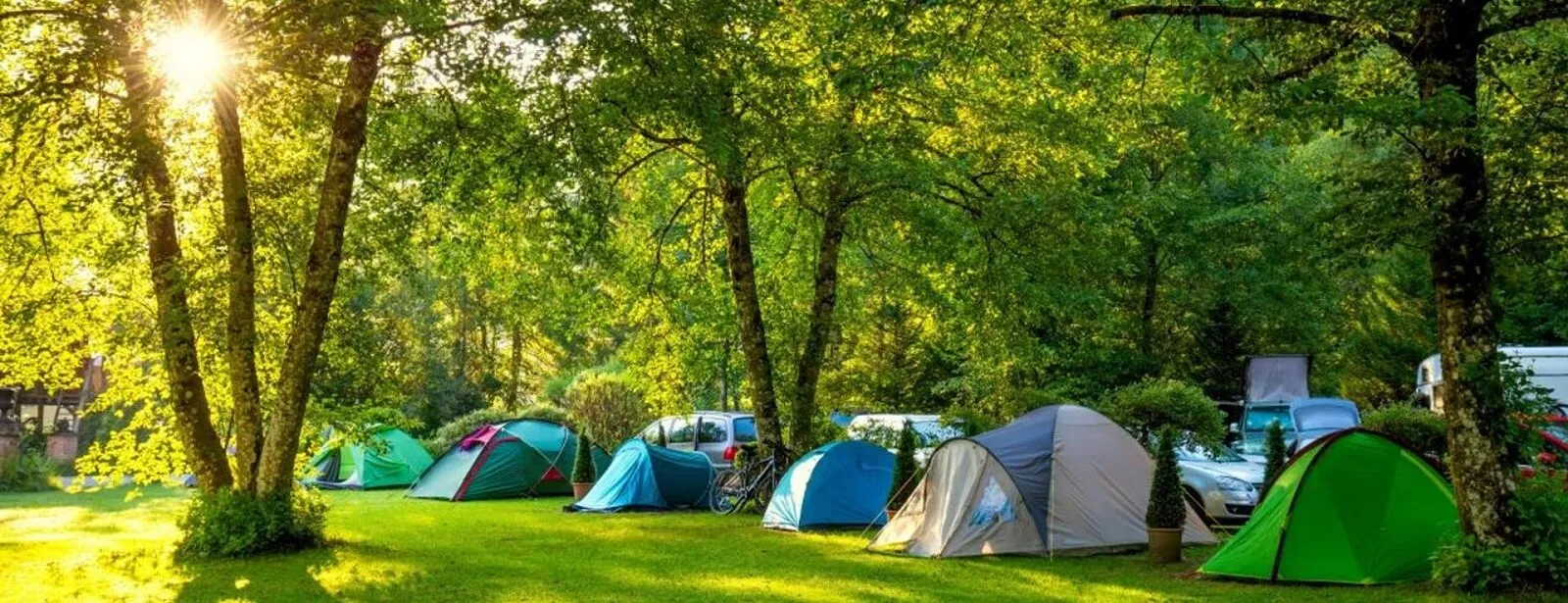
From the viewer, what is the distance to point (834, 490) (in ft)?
51.8

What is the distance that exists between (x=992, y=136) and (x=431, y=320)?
30.3 metres

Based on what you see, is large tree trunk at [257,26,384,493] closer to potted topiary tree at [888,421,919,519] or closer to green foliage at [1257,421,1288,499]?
potted topiary tree at [888,421,919,519]

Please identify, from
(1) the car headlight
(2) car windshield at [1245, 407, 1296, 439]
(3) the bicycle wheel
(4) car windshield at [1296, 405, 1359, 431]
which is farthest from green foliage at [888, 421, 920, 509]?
(2) car windshield at [1245, 407, 1296, 439]

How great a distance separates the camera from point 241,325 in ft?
42.9

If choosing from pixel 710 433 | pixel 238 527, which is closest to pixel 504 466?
pixel 710 433

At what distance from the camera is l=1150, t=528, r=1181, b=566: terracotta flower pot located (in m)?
11.6

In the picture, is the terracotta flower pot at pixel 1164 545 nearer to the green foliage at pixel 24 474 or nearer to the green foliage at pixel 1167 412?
the green foliage at pixel 1167 412

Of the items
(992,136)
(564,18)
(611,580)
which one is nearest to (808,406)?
(992,136)

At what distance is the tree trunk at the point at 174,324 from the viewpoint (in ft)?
40.2

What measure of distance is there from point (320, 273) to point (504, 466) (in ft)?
34.5

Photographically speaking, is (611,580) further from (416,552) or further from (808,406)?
(808,406)

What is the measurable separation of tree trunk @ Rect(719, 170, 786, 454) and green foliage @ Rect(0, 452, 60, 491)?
17.8m

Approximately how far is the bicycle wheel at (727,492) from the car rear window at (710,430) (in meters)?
3.10

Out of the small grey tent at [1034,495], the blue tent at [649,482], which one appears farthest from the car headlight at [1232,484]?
the blue tent at [649,482]
